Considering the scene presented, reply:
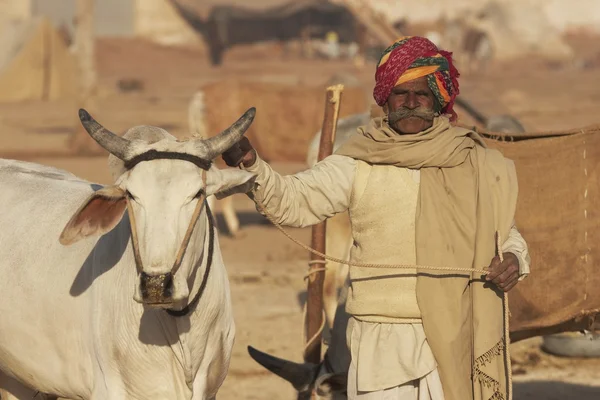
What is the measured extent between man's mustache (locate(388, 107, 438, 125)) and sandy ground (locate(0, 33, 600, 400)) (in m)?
2.76

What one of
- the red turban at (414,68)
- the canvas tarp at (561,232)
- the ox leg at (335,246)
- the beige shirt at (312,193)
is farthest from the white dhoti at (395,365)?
the ox leg at (335,246)

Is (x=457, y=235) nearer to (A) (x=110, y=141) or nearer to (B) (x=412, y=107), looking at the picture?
(B) (x=412, y=107)

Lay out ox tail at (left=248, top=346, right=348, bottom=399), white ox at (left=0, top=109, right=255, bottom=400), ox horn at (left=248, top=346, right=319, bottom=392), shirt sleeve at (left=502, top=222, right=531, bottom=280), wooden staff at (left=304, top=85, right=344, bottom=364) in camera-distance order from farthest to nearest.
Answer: wooden staff at (left=304, top=85, right=344, bottom=364)
ox horn at (left=248, top=346, right=319, bottom=392)
ox tail at (left=248, top=346, right=348, bottom=399)
shirt sleeve at (left=502, top=222, right=531, bottom=280)
white ox at (left=0, top=109, right=255, bottom=400)

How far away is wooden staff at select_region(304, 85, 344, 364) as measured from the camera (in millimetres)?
5250

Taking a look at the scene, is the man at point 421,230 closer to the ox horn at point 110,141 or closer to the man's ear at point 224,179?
the man's ear at point 224,179

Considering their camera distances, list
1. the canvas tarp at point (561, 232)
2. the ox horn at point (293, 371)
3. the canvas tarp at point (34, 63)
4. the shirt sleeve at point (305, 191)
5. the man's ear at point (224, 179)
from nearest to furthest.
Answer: the man's ear at point (224, 179) < the shirt sleeve at point (305, 191) < the ox horn at point (293, 371) < the canvas tarp at point (561, 232) < the canvas tarp at point (34, 63)

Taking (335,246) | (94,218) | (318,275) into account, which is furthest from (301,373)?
(335,246)

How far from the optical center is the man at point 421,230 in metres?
3.74

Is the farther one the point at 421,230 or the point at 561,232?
the point at 561,232

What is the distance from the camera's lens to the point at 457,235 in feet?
12.5

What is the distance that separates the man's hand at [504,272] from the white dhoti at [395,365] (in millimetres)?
301

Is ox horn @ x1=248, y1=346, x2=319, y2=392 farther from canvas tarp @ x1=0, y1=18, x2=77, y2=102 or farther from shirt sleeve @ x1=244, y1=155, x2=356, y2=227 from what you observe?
canvas tarp @ x1=0, y1=18, x2=77, y2=102

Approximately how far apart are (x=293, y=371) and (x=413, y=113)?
5.71 feet

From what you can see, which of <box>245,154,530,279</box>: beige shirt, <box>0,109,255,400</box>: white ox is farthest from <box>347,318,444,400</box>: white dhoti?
<box>0,109,255,400</box>: white ox
